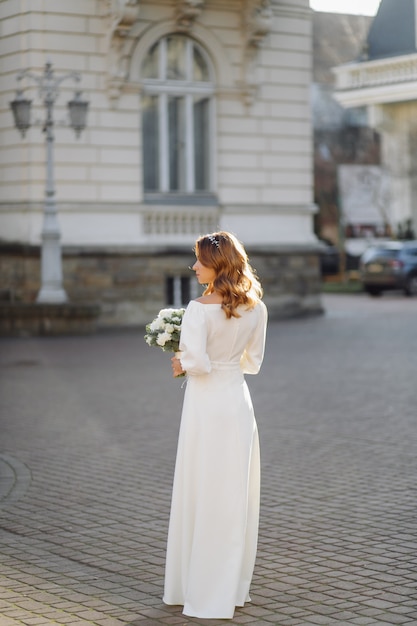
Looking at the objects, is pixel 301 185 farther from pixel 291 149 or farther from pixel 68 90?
pixel 68 90

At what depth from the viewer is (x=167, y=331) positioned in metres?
6.41

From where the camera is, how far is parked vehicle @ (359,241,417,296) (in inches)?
1561

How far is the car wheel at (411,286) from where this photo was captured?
40.0 meters

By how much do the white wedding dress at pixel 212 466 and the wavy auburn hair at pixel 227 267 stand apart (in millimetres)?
79

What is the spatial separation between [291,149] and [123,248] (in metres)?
4.61

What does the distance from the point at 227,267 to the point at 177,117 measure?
829 inches

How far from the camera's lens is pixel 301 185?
27.8 metres

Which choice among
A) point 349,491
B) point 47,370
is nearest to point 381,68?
point 47,370

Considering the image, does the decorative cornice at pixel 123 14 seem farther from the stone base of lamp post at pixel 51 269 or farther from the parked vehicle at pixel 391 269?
the parked vehicle at pixel 391 269

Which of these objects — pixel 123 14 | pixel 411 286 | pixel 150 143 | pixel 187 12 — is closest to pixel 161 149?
pixel 150 143

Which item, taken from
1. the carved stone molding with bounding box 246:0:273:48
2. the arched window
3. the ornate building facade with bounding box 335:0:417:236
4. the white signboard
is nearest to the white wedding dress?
the arched window

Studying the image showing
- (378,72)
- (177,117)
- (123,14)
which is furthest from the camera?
(378,72)

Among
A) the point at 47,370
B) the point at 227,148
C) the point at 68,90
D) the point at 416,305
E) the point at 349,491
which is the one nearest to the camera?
the point at 349,491

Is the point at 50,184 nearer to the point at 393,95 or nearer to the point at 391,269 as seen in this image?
the point at 391,269
